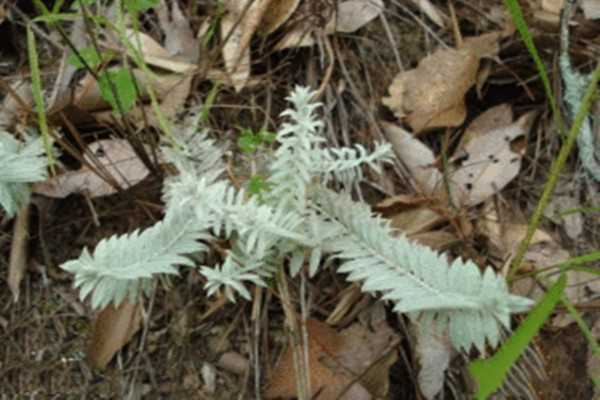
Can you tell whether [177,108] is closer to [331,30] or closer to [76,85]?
[76,85]

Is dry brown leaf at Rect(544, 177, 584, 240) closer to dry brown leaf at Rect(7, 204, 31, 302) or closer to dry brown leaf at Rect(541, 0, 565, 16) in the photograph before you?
dry brown leaf at Rect(541, 0, 565, 16)

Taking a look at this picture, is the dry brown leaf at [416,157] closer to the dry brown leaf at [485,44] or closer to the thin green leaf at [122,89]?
the dry brown leaf at [485,44]

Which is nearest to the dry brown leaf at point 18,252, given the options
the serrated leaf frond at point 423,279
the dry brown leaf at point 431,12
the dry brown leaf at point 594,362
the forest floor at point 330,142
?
the forest floor at point 330,142

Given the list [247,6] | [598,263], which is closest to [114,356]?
[247,6]

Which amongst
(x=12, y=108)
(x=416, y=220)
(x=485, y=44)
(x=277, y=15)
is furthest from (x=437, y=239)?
(x=12, y=108)

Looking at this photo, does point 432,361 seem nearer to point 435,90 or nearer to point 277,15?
point 435,90
